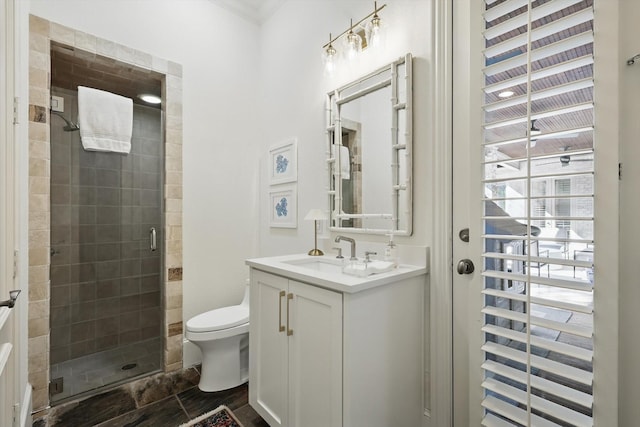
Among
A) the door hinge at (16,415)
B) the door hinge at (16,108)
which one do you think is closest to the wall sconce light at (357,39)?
the door hinge at (16,108)

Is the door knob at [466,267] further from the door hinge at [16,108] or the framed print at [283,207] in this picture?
the door hinge at [16,108]

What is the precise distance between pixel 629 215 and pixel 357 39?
1481 mm

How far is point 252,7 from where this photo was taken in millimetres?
2543

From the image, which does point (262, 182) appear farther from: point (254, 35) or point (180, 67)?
point (254, 35)

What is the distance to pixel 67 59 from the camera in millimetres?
2004

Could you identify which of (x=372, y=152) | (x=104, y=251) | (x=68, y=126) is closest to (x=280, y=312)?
(x=372, y=152)

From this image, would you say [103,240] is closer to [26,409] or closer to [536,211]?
[26,409]

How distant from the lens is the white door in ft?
3.03


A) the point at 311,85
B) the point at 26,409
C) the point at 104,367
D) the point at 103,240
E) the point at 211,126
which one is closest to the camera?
the point at 26,409

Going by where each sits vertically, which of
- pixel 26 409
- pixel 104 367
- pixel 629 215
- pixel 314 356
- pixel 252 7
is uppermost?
pixel 252 7

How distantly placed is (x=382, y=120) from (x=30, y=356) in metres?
2.40

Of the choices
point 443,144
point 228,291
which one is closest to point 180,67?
point 228,291

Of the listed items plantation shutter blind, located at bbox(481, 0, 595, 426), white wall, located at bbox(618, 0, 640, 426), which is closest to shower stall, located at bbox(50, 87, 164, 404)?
plantation shutter blind, located at bbox(481, 0, 595, 426)

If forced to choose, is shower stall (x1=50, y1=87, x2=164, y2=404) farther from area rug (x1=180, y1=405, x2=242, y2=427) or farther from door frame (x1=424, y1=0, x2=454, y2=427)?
door frame (x1=424, y1=0, x2=454, y2=427)
